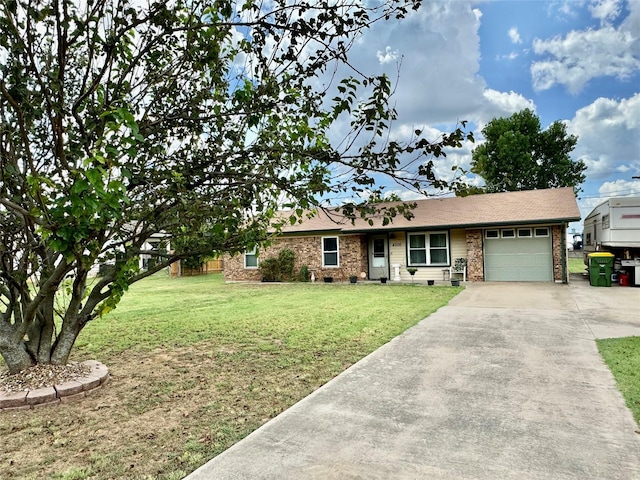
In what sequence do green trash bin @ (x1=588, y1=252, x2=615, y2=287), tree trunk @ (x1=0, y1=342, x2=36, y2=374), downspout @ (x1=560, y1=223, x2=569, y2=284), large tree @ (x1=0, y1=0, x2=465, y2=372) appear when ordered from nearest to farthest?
large tree @ (x1=0, y1=0, x2=465, y2=372)
tree trunk @ (x1=0, y1=342, x2=36, y2=374)
green trash bin @ (x1=588, y1=252, x2=615, y2=287)
downspout @ (x1=560, y1=223, x2=569, y2=284)

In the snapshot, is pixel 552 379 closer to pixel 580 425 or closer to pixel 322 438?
pixel 580 425

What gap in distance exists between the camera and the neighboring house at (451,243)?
1596cm

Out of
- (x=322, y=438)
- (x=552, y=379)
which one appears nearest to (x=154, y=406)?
(x=322, y=438)

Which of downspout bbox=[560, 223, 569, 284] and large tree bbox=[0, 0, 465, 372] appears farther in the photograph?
downspout bbox=[560, 223, 569, 284]

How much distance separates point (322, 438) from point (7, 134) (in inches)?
153

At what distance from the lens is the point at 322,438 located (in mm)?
3195

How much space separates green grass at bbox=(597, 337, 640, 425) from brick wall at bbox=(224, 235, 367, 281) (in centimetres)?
1268

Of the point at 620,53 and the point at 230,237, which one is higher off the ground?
the point at 620,53

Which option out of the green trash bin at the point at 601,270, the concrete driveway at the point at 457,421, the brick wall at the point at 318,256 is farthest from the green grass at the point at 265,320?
the green trash bin at the point at 601,270

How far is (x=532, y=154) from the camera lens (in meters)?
35.0

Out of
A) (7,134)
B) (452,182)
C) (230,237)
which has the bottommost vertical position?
(230,237)

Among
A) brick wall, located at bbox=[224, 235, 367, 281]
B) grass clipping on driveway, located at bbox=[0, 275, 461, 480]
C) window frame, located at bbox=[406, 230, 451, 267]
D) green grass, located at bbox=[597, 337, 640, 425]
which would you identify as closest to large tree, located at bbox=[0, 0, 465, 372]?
grass clipping on driveway, located at bbox=[0, 275, 461, 480]

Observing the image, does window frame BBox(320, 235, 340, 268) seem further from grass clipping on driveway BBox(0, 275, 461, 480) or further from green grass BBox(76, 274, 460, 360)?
grass clipping on driveway BBox(0, 275, 461, 480)

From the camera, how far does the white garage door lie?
1606 centimetres
